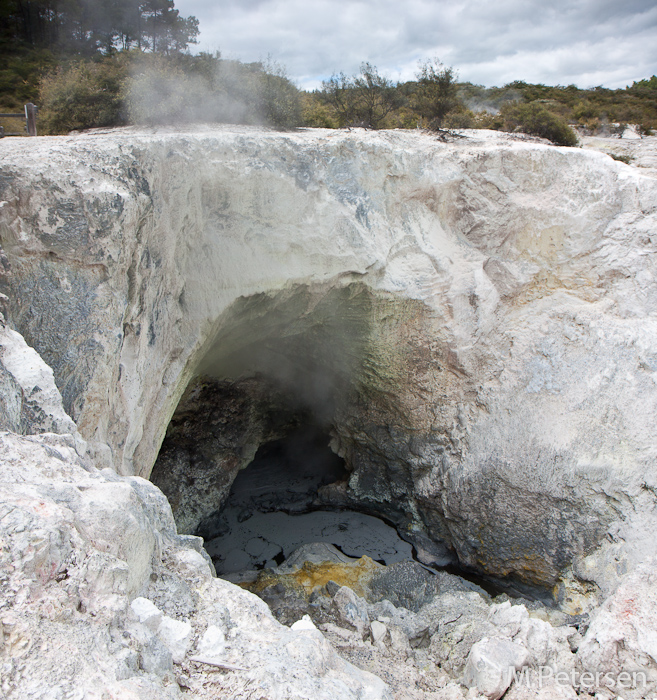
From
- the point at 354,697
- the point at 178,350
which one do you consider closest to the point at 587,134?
the point at 178,350

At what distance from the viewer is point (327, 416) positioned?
715cm

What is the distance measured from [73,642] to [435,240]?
192 inches

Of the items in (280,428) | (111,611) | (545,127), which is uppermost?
(545,127)

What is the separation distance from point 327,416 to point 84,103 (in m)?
5.02

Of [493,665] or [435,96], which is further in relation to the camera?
[435,96]

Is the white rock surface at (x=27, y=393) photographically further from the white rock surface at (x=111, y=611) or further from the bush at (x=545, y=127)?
the bush at (x=545, y=127)

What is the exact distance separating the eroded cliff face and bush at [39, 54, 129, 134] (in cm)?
185

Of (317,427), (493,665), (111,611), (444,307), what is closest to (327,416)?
(317,427)

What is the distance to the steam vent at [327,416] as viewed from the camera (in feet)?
6.15

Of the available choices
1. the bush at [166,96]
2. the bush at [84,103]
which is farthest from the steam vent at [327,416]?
the bush at [84,103]

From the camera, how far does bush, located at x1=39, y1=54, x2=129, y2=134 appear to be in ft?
18.4

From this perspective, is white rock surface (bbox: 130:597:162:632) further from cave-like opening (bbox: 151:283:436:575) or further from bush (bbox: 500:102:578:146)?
bush (bbox: 500:102:578:146)

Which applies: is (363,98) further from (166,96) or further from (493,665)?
(493,665)

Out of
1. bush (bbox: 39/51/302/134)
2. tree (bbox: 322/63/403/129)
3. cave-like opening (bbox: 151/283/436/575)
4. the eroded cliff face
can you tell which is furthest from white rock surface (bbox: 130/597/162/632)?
tree (bbox: 322/63/403/129)
